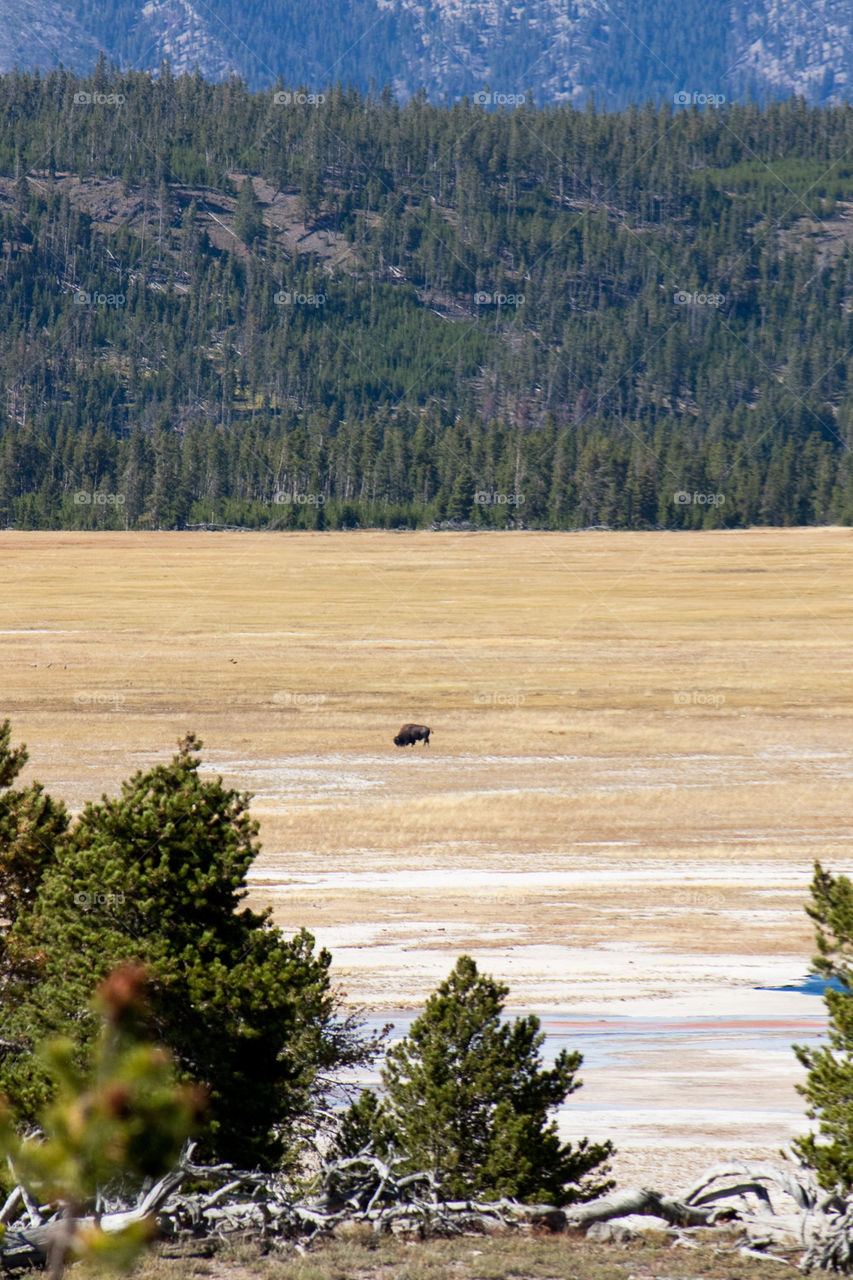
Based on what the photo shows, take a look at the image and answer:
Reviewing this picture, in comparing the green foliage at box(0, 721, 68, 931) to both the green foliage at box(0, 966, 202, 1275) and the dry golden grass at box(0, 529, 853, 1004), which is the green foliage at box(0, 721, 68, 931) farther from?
the green foliage at box(0, 966, 202, 1275)

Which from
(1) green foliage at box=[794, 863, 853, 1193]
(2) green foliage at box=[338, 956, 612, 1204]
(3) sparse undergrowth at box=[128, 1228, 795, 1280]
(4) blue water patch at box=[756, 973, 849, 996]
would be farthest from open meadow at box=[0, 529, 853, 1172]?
(3) sparse undergrowth at box=[128, 1228, 795, 1280]

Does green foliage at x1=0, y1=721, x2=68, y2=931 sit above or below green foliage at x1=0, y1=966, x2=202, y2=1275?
above

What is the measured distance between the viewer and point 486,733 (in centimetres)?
4184

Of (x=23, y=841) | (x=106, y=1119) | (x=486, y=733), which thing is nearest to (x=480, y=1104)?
(x=23, y=841)

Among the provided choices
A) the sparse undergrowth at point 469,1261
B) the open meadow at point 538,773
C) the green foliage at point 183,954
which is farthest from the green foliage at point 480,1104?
the open meadow at point 538,773

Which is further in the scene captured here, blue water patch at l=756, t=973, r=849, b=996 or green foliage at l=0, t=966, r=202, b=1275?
blue water patch at l=756, t=973, r=849, b=996

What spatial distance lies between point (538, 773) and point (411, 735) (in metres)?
4.42

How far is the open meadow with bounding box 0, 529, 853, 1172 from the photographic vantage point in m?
19.0

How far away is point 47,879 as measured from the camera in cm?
1136

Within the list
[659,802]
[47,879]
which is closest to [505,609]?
[659,802]

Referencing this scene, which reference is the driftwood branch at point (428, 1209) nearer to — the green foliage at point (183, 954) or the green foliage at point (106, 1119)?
the green foliage at point (183, 954)

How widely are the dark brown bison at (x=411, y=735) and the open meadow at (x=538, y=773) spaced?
44 centimetres

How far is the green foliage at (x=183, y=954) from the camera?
1026 cm

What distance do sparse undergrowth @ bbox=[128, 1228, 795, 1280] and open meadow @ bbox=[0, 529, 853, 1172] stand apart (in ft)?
10.2
